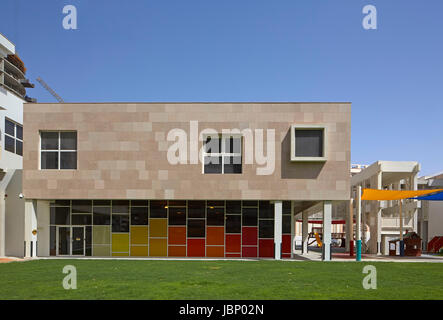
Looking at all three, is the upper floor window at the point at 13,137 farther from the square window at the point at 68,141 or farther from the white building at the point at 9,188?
the square window at the point at 68,141

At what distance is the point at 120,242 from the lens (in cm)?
2912

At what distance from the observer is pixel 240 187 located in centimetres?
2678

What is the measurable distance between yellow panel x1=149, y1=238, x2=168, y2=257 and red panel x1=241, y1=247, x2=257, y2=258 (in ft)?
17.3

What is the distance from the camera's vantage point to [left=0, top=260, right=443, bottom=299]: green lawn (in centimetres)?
1317

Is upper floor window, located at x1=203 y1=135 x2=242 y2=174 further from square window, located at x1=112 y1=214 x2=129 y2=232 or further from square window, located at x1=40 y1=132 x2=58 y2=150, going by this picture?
square window, located at x1=40 y1=132 x2=58 y2=150

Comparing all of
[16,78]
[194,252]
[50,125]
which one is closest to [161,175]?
[194,252]

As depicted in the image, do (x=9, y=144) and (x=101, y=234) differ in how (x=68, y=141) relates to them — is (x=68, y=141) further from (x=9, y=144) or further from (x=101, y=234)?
(x=101, y=234)

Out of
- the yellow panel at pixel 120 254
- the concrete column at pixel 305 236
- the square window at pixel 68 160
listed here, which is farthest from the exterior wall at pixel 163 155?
the concrete column at pixel 305 236

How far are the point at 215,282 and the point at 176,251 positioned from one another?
1345 cm

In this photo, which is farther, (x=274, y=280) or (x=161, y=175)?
(x=161, y=175)

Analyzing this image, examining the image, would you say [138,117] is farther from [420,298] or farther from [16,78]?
[16,78]

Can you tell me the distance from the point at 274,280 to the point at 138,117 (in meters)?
15.0

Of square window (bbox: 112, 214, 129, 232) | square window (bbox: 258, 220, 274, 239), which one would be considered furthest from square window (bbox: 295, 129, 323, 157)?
square window (bbox: 112, 214, 129, 232)
